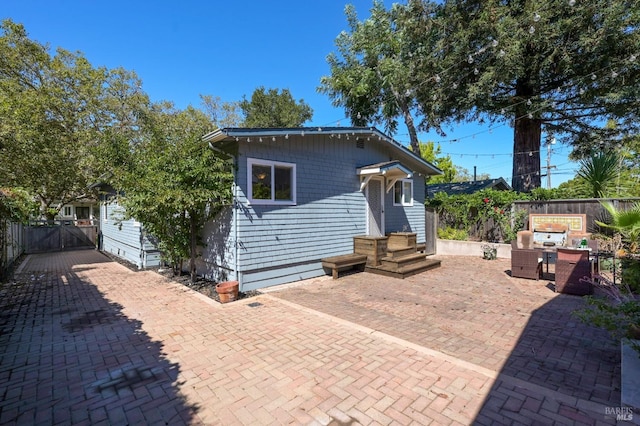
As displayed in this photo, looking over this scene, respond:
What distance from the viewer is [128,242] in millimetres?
11258

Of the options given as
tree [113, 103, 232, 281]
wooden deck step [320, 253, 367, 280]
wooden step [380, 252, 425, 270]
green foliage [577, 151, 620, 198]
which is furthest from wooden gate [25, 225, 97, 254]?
green foliage [577, 151, 620, 198]

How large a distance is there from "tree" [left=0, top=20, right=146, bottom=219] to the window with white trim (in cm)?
1337

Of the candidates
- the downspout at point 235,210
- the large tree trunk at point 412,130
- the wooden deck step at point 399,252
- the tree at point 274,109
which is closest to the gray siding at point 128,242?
the downspout at point 235,210

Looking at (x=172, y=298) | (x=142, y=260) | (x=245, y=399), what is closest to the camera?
(x=245, y=399)

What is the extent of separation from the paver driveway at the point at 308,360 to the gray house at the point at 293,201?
3.71ft

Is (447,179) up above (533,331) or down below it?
above

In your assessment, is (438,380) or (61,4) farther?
(61,4)

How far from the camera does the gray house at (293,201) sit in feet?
21.4

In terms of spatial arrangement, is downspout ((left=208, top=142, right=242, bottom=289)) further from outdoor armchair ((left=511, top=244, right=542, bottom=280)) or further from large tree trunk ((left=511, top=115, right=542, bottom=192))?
large tree trunk ((left=511, top=115, right=542, bottom=192))

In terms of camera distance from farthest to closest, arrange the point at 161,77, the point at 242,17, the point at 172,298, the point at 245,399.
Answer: the point at 161,77 → the point at 242,17 → the point at 172,298 → the point at 245,399

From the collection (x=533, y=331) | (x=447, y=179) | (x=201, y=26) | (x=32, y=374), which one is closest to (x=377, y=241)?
(x=533, y=331)

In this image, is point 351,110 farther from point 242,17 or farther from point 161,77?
point 161,77

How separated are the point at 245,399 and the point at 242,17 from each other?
45.2 ft

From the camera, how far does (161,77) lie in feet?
57.7
